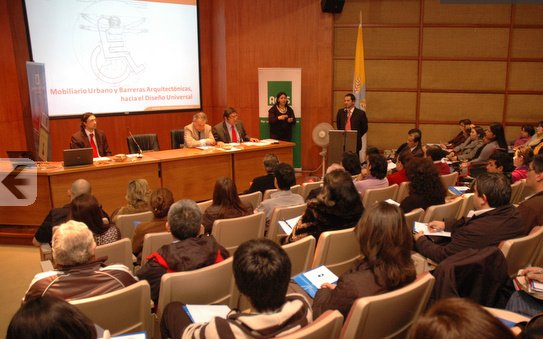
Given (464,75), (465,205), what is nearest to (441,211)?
(465,205)

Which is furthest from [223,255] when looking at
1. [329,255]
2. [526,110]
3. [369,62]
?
[526,110]

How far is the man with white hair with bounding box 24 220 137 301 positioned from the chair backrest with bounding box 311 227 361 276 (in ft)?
3.59

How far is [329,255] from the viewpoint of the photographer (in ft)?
9.02

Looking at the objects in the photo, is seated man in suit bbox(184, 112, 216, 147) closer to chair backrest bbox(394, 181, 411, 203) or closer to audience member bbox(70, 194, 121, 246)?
chair backrest bbox(394, 181, 411, 203)

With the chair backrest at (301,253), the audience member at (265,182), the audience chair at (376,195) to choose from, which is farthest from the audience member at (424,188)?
the audience member at (265,182)

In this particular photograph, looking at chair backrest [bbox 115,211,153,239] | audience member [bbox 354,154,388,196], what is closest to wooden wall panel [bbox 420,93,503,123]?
audience member [bbox 354,154,388,196]

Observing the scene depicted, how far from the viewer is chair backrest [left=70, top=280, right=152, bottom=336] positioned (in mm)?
1921

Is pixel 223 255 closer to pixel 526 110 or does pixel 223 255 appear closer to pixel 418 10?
pixel 418 10

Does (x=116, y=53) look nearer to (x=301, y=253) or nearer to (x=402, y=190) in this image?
(x=402, y=190)

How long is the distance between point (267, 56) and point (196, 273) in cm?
669

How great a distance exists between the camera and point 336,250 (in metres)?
2.76

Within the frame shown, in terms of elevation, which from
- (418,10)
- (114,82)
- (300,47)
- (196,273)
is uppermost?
(418,10)

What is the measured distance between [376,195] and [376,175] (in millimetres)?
327

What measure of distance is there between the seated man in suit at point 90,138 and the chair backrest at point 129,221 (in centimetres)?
268
